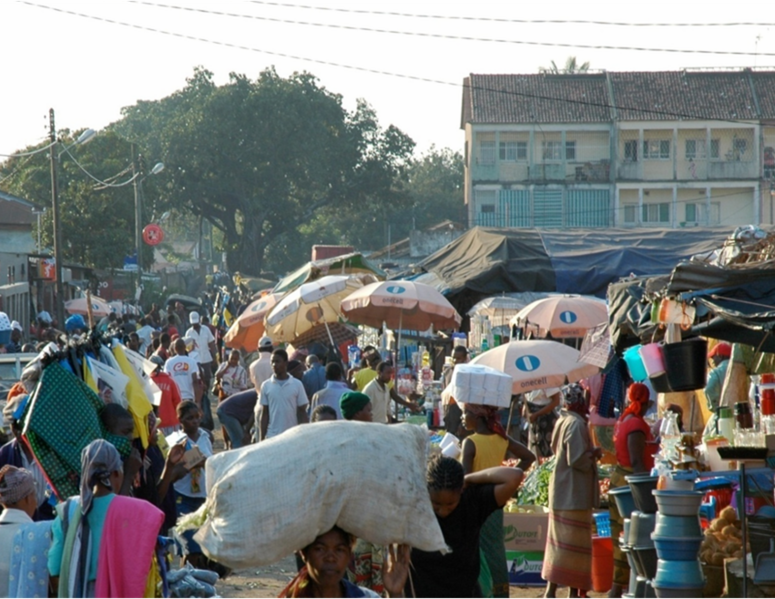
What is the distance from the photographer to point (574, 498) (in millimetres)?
8109

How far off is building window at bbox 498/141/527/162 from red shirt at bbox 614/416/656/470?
137 feet

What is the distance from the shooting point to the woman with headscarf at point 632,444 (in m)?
8.41

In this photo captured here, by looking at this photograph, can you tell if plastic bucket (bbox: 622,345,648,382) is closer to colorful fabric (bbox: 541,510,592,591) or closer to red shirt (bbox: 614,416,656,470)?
red shirt (bbox: 614,416,656,470)

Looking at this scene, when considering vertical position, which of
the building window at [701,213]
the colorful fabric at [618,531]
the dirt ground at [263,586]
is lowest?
the dirt ground at [263,586]

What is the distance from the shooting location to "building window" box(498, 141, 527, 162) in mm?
49719

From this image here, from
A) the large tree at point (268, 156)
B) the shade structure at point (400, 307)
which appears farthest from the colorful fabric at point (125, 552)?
the large tree at point (268, 156)

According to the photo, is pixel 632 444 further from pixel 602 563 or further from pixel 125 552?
pixel 125 552

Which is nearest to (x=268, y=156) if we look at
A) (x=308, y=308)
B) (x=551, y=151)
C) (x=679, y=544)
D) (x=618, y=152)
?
(x=551, y=151)

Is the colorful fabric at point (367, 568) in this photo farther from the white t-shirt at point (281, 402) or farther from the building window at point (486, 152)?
the building window at point (486, 152)

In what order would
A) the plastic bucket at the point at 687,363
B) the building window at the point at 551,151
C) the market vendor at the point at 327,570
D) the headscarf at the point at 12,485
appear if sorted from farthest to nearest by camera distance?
the building window at the point at 551,151
the plastic bucket at the point at 687,363
the headscarf at the point at 12,485
the market vendor at the point at 327,570

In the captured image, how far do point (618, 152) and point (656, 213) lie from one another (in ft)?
10.3

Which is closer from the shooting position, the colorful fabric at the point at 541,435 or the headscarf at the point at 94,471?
the headscarf at the point at 94,471

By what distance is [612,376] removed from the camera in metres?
11.9

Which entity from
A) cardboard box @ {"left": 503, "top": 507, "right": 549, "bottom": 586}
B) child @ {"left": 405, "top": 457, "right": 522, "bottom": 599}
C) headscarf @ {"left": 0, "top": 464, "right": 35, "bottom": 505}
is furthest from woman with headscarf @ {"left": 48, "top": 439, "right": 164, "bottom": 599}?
cardboard box @ {"left": 503, "top": 507, "right": 549, "bottom": 586}
